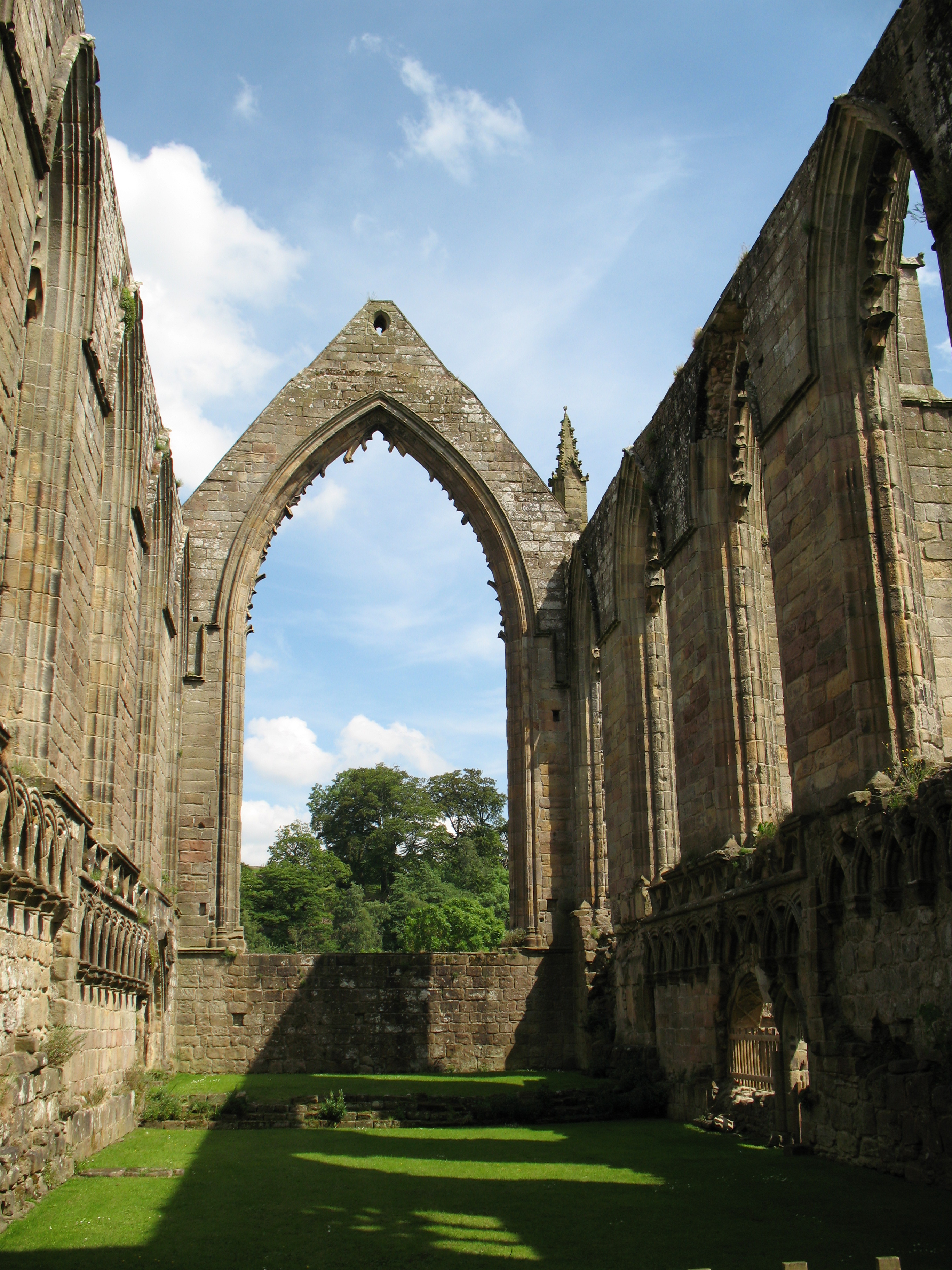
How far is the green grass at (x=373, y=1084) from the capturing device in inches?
452

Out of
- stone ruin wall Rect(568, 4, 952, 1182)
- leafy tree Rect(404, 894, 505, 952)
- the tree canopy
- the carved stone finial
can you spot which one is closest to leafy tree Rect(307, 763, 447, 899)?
the tree canopy

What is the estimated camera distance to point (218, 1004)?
1482cm

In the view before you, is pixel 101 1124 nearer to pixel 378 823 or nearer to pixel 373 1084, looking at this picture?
pixel 373 1084

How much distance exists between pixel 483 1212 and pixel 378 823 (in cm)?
4398

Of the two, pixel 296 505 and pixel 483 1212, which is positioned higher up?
pixel 296 505

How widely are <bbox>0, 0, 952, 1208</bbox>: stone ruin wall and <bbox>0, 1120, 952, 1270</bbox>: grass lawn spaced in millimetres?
516

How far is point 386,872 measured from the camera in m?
48.0

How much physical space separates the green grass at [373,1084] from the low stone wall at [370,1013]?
1.42 ft

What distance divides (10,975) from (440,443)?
12609 mm

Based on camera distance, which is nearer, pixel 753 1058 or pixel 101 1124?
pixel 101 1124

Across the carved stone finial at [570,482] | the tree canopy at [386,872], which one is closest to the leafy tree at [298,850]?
the tree canopy at [386,872]

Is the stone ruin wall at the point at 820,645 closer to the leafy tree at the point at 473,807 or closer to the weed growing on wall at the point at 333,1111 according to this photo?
the weed growing on wall at the point at 333,1111

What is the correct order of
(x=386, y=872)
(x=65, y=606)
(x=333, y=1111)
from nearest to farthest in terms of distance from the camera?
(x=65, y=606)
(x=333, y=1111)
(x=386, y=872)

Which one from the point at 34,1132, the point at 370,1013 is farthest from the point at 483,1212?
the point at 370,1013
